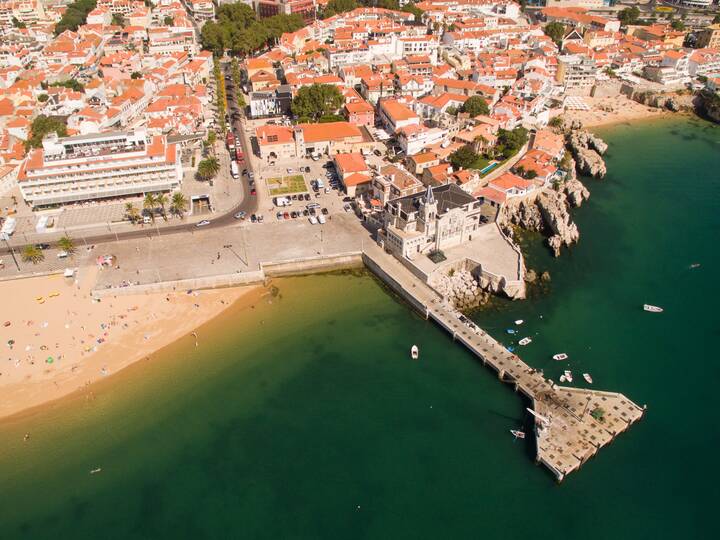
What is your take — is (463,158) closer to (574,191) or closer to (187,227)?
(574,191)

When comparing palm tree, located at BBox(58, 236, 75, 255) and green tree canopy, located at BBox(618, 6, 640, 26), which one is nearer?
palm tree, located at BBox(58, 236, 75, 255)

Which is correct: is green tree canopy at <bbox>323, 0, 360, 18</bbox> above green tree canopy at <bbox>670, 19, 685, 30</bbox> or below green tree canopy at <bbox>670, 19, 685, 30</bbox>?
above

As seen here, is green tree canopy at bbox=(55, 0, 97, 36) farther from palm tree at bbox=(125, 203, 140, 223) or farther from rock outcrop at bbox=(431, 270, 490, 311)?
Answer: rock outcrop at bbox=(431, 270, 490, 311)

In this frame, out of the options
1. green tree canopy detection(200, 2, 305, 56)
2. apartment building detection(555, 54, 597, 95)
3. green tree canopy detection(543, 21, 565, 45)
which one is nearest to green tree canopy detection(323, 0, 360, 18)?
green tree canopy detection(200, 2, 305, 56)

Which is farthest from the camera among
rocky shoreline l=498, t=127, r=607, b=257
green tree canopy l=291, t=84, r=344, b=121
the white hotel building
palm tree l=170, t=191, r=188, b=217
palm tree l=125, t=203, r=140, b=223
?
green tree canopy l=291, t=84, r=344, b=121

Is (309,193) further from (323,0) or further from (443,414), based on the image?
(323,0)

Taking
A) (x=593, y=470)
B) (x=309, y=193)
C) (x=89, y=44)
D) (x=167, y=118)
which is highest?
(x=89, y=44)

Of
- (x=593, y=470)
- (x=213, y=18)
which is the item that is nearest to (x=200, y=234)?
(x=593, y=470)
